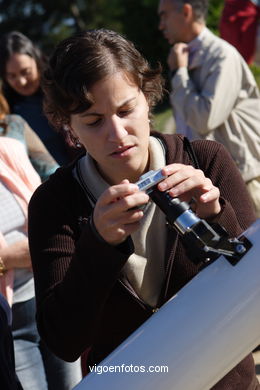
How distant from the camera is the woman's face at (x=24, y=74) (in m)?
4.39

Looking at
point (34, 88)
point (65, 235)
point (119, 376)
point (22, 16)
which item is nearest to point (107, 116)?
point (65, 235)

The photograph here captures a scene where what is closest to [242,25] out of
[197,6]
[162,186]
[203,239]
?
[197,6]

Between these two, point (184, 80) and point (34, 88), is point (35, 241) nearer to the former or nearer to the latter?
point (184, 80)

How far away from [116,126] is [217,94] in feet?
7.18

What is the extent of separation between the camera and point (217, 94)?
3.66 m

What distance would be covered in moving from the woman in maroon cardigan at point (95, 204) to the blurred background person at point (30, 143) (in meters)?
1.36

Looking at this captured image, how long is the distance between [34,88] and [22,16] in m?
34.6

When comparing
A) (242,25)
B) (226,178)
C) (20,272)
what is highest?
(226,178)

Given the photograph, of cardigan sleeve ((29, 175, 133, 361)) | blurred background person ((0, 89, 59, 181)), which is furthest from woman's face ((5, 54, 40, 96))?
cardigan sleeve ((29, 175, 133, 361))

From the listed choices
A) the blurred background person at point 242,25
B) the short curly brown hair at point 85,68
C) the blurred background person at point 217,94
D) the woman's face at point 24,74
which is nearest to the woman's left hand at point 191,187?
the short curly brown hair at point 85,68

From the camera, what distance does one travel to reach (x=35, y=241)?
1.69 meters

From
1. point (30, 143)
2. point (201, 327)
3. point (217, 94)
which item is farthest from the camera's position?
point (217, 94)

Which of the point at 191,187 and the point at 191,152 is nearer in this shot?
the point at 191,187

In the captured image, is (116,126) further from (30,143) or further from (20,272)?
(30,143)
